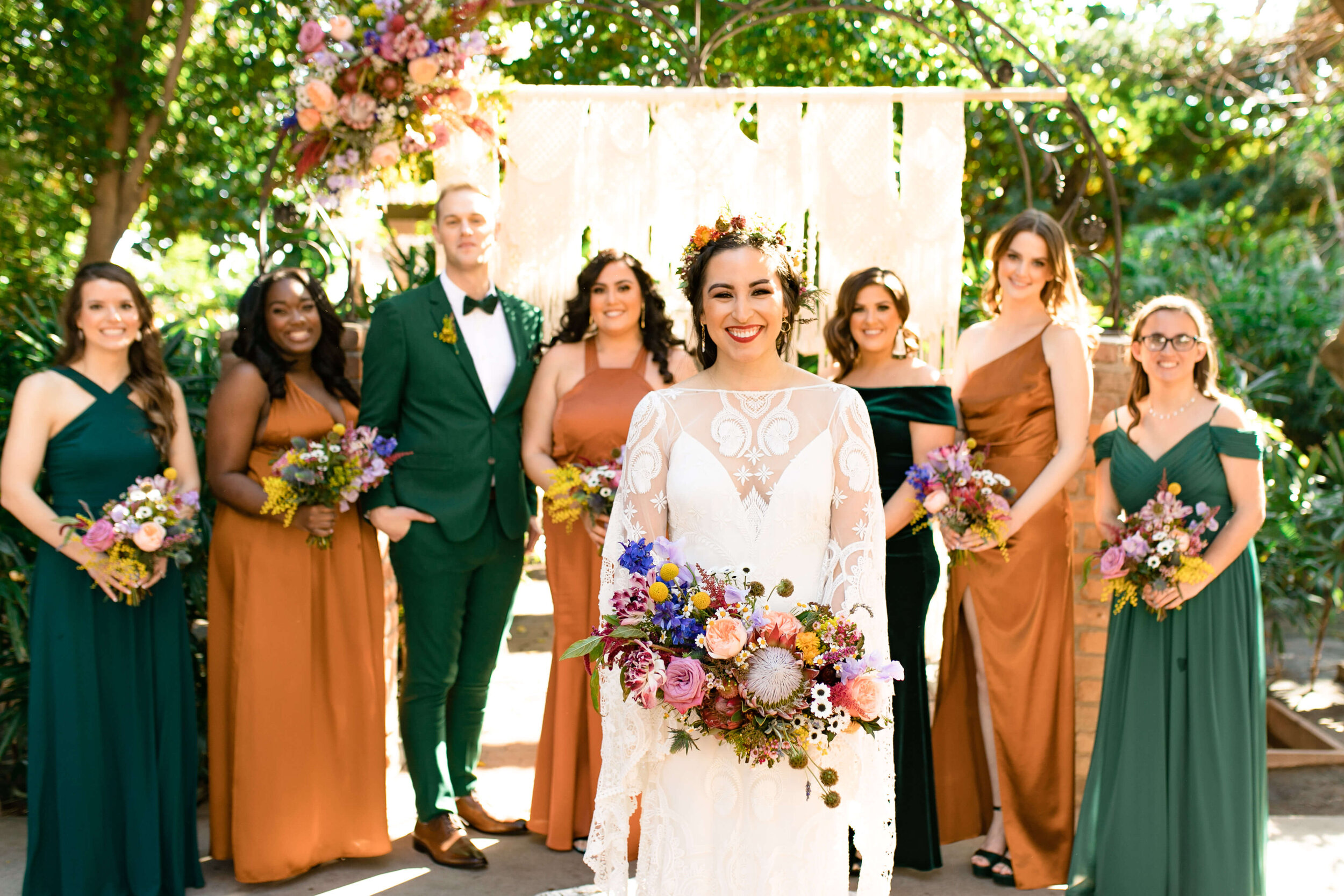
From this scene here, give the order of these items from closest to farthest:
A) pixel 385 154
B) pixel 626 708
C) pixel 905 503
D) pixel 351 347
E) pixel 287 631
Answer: pixel 626 708
pixel 905 503
pixel 287 631
pixel 385 154
pixel 351 347

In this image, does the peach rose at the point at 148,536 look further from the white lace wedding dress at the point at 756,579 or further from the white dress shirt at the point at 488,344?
the white lace wedding dress at the point at 756,579

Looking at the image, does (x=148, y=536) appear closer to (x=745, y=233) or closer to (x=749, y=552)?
(x=749, y=552)

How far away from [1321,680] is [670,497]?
693 centimetres

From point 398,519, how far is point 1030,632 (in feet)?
8.10

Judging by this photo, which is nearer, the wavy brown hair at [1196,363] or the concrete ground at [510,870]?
the wavy brown hair at [1196,363]

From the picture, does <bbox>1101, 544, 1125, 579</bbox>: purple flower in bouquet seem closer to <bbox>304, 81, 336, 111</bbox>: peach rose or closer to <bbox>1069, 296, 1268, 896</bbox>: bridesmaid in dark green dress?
<bbox>1069, 296, 1268, 896</bbox>: bridesmaid in dark green dress

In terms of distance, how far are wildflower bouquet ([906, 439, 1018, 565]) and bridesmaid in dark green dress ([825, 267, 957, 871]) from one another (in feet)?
0.41

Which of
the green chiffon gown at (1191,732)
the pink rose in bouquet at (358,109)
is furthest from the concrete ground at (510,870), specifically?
the pink rose in bouquet at (358,109)

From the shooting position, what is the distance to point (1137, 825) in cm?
385

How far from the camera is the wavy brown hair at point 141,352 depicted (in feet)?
13.2

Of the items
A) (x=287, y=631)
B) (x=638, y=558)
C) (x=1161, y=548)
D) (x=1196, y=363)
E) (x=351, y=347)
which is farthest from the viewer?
(x=351, y=347)

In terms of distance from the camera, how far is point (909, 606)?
421 cm

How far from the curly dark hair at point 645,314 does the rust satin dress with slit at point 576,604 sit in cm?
6

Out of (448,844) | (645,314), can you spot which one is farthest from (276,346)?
(448,844)
